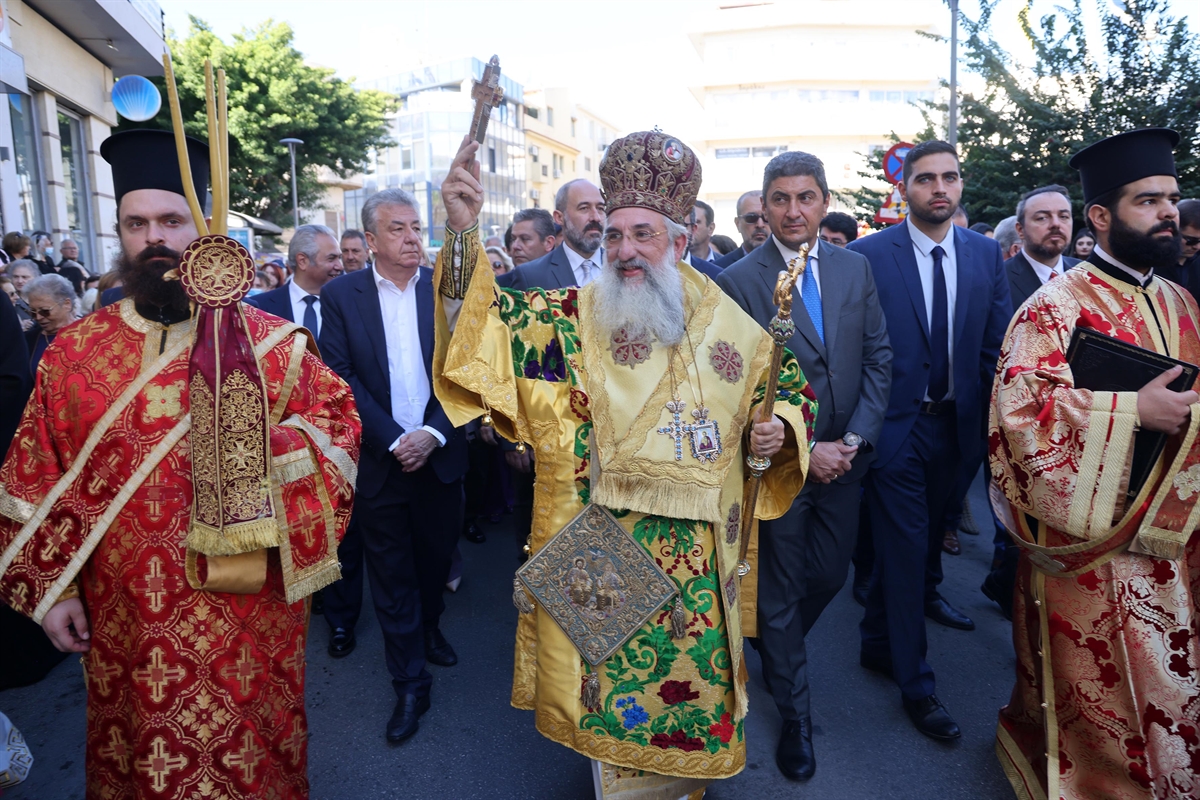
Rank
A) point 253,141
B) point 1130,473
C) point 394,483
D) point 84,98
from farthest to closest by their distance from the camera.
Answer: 1. point 253,141
2. point 84,98
3. point 394,483
4. point 1130,473

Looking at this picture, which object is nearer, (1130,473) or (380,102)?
(1130,473)

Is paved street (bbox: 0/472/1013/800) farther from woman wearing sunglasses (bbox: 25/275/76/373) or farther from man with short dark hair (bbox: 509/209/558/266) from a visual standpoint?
man with short dark hair (bbox: 509/209/558/266)

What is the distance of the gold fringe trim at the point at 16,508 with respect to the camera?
7.80 ft

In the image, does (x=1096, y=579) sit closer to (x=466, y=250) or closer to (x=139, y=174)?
(x=466, y=250)

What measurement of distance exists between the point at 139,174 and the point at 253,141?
87.0 feet

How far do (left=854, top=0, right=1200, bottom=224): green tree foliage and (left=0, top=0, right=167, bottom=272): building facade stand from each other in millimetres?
11699

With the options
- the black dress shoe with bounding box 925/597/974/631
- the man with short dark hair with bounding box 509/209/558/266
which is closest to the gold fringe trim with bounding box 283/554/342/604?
the black dress shoe with bounding box 925/597/974/631

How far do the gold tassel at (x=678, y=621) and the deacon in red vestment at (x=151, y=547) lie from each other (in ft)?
3.65

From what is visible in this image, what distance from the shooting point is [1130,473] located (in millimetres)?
2854

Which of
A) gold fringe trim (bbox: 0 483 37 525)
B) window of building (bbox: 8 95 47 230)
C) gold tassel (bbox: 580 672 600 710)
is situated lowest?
gold tassel (bbox: 580 672 600 710)

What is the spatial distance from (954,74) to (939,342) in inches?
432

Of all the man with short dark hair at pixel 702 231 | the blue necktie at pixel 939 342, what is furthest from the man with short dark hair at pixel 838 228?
the blue necktie at pixel 939 342

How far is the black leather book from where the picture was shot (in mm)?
2799

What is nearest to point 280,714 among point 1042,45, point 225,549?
point 225,549
